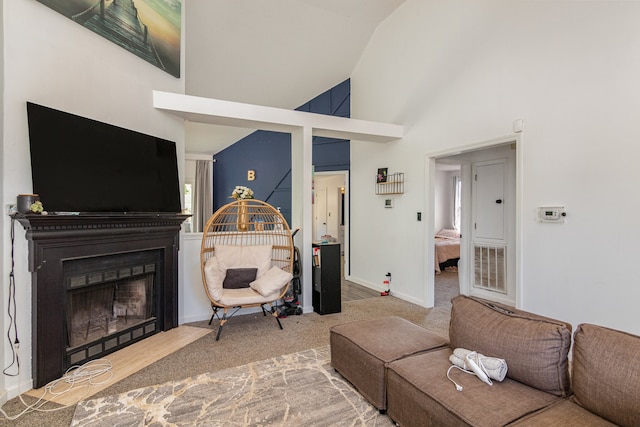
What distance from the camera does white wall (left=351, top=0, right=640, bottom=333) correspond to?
2381 mm

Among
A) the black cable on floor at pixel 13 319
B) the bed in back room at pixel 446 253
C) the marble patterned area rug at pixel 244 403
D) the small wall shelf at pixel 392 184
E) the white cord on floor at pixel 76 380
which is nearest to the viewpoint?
the marble patterned area rug at pixel 244 403

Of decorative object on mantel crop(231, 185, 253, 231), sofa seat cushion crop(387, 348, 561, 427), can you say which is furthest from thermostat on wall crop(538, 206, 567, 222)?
decorative object on mantel crop(231, 185, 253, 231)

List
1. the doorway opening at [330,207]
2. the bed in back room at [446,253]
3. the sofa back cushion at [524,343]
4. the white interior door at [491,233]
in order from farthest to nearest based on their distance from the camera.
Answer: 1. the doorway opening at [330,207]
2. the bed in back room at [446,253]
3. the white interior door at [491,233]
4. the sofa back cushion at [524,343]

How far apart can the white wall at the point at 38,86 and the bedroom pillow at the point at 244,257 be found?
154cm

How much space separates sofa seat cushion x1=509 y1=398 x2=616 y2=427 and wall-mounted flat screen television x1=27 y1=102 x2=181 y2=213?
119 inches

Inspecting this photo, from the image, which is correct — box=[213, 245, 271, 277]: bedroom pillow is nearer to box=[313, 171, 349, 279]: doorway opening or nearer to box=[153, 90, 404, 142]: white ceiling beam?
box=[153, 90, 404, 142]: white ceiling beam

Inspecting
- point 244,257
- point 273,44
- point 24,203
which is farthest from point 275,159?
point 24,203

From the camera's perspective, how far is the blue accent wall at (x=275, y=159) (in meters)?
6.04

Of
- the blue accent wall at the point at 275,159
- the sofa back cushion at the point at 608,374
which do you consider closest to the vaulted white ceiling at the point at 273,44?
the blue accent wall at the point at 275,159

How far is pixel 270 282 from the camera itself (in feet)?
10.7

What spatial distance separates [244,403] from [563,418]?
1690 millimetres

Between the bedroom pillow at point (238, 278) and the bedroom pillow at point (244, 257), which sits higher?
the bedroom pillow at point (244, 257)

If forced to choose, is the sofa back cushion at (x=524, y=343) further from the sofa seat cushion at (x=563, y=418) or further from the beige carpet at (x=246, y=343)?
the beige carpet at (x=246, y=343)

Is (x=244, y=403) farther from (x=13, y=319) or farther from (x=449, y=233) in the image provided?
(x=449, y=233)
